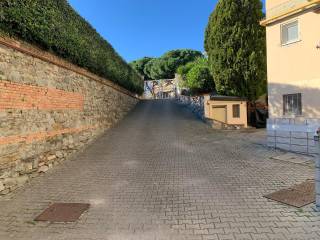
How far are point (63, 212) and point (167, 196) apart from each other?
2.13 m

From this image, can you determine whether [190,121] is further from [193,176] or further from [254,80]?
[193,176]

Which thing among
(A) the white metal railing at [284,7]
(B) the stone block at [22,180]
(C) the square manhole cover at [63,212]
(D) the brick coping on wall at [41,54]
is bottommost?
(C) the square manhole cover at [63,212]

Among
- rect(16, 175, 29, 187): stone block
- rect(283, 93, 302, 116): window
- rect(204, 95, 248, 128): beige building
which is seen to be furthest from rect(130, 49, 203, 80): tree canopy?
rect(16, 175, 29, 187): stone block

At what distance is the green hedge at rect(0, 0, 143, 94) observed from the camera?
A: 700 cm

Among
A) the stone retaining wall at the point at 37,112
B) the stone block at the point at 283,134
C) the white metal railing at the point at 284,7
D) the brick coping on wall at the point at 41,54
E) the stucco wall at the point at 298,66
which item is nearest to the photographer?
the stone retaining wall at the point at 37,112

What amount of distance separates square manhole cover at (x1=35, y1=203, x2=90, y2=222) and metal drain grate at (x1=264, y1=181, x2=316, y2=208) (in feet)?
12.5

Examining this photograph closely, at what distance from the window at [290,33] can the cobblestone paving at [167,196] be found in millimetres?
4251

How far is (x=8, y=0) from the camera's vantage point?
22.1 ft

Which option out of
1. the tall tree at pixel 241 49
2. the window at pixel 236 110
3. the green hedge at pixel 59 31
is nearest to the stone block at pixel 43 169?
the green hedge at pixel 59 31

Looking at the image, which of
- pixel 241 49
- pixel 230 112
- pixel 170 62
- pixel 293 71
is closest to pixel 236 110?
pixel 230 112

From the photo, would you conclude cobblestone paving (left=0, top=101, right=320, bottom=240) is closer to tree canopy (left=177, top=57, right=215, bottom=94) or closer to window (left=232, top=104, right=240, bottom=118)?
window (left=232, top=104, right=240, bottom=118)

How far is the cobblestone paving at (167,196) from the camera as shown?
14.5 ft

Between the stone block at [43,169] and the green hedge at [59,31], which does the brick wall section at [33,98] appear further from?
the stone block at [43,169]

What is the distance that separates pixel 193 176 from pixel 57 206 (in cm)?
340
